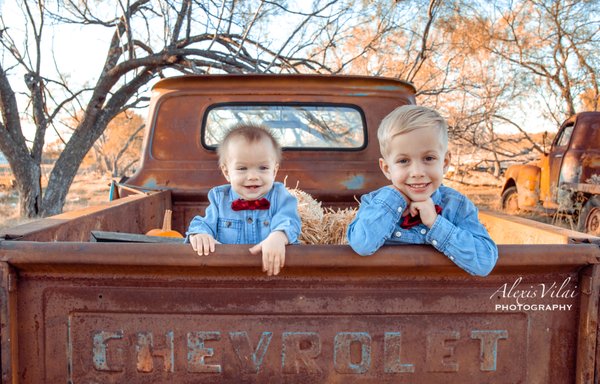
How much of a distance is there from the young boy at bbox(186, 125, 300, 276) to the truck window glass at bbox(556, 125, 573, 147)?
7576 mm

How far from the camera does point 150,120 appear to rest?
10.2 feet

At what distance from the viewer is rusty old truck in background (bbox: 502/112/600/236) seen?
6.64 metres

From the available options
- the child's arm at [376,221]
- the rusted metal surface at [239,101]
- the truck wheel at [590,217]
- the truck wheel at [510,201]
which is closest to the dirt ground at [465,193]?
the truck wheel at [510,201]

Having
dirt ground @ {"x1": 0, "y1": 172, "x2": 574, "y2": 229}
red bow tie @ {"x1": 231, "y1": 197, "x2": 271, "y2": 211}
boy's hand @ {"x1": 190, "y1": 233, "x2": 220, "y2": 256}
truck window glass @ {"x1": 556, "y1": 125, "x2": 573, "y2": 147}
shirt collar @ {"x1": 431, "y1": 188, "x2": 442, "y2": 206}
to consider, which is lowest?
dirt ground @ {"x1": 0, "y1": 172, "x2": 574, "y2": 229}

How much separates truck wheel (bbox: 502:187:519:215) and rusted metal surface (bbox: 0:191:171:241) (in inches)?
326

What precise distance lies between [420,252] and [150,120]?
7.62ft

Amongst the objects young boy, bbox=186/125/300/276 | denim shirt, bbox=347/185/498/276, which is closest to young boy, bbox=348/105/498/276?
denim shirt, bbox=347/185/498/276

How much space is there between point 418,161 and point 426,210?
5.4 inches

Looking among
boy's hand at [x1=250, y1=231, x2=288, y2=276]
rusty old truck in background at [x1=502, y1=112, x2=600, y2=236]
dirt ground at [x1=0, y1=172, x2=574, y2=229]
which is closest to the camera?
boy's hand at [x1=250, y1=231, x2=288, y2=276]

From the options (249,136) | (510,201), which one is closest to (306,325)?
(249,136)

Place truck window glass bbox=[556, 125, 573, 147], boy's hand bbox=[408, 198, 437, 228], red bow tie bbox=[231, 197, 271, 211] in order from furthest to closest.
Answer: truck window glass bbox=[556, 125, 573, 147]
red bow tie bbox=[231, 197, 271, 211]
boy's hand bbox=[408, 198, 437, 228]

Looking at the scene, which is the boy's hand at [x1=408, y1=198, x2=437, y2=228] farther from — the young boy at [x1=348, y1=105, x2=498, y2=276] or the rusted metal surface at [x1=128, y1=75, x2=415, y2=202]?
the rusted metal surface at [x1=128, y1=75, x2=415, y2=202]

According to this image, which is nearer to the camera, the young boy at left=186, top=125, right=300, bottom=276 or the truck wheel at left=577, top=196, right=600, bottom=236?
the young boy at left=186, top=125, right=300, bottom=276

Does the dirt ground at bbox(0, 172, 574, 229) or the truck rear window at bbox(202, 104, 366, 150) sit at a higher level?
the truck rear window at bbox(202, 104, 366, 150)
